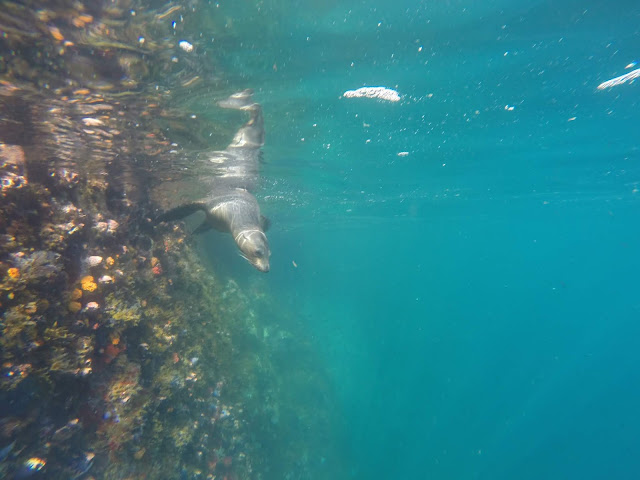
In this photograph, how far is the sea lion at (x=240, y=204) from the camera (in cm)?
674

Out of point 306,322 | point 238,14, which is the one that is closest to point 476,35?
point 238,14

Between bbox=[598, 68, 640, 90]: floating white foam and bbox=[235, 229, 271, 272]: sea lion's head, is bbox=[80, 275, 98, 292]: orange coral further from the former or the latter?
bbox=[598, 68, 640, 90]: floating white foam

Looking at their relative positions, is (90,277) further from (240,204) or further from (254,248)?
(240,204)

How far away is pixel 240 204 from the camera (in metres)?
9.17

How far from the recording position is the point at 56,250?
4602mm

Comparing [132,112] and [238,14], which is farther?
[132,112]

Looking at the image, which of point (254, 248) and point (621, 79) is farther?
point (621, 79)

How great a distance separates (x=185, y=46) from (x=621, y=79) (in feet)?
35.3

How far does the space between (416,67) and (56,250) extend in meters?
8.06

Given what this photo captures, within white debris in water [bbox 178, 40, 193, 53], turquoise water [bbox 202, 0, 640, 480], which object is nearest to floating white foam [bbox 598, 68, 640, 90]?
turquoise water [bbox 202, 0, 640, 480]

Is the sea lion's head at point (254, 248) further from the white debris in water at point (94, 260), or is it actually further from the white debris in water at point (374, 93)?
the white debris in water at point (374, 93)

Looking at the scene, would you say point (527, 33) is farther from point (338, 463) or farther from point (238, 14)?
point (338, 463)

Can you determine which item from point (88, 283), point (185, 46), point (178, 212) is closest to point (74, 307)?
point (88, 283)

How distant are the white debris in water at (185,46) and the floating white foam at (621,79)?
1044 centimetres
